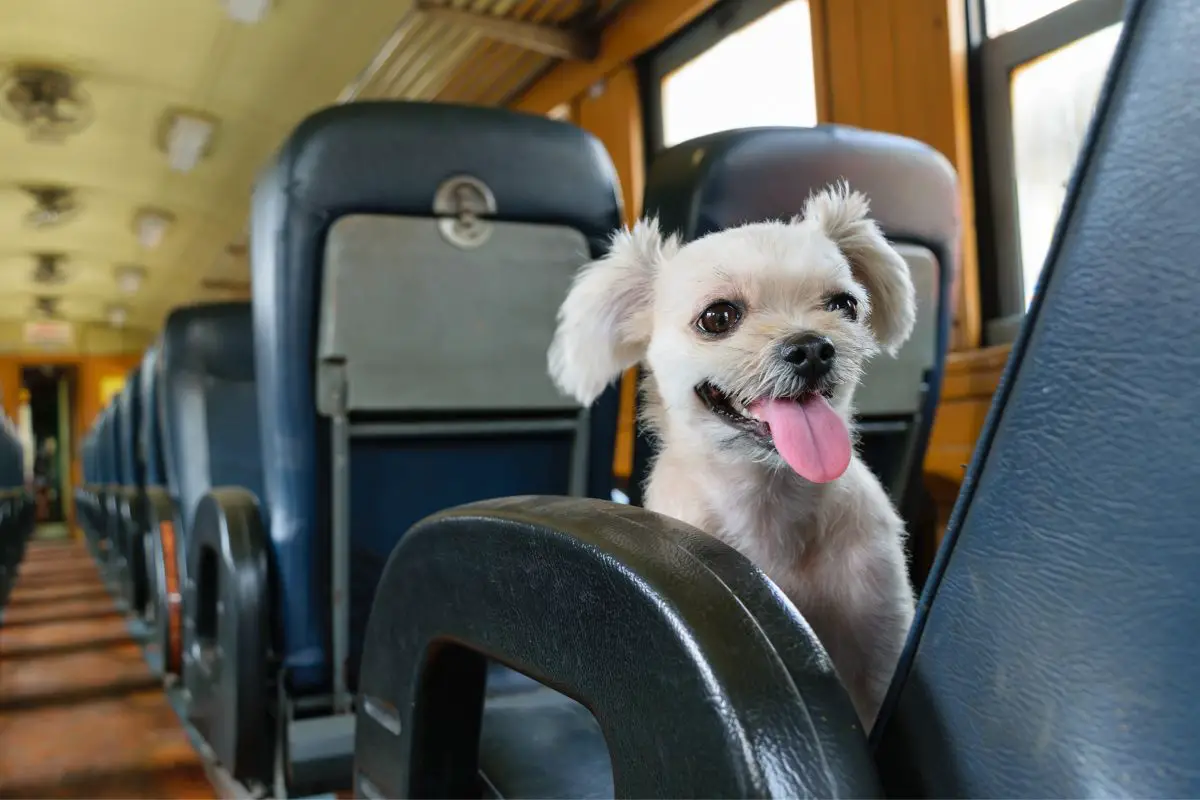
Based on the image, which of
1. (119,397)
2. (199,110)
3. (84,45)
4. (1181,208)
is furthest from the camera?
(119,397)

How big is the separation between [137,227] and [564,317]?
352 centimetres

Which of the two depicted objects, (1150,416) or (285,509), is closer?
(1150,416)

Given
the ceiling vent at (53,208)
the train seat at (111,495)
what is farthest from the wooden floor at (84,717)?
the ceiling vent at (53,208)

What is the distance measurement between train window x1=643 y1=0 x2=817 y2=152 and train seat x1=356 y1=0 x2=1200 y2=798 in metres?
0.22

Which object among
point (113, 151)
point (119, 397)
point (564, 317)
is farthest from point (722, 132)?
point (119, 397)

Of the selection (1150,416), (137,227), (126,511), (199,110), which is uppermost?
(199,110)

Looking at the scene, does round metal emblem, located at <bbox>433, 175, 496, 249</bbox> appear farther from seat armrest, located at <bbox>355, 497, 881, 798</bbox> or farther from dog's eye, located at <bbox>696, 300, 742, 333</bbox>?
dog's eye, located at <bbox>696, 300, 742, 333</bbox>

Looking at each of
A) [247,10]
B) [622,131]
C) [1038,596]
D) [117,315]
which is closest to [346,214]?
A: [622,131]

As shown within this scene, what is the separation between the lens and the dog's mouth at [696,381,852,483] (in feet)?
1.41

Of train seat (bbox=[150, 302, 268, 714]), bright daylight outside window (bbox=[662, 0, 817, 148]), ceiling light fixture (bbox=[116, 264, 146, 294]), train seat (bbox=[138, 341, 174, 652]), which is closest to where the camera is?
bright daylight outside window (bbox=[662, 0, 817, 148])

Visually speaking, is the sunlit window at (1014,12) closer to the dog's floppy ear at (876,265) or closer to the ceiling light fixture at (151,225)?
the dog's floppy ear at (876,265)

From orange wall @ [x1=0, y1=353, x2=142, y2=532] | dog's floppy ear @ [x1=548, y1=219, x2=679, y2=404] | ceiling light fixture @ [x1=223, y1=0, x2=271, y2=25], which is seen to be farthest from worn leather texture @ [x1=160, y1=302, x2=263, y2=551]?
orange wall @ [x1=0, y1=353, x2=142, y2=532]

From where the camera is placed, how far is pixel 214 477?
189 cm

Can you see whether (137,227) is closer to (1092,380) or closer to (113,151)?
(113,151)
